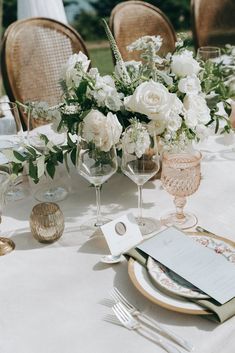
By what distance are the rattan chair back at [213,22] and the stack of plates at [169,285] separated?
1883 mm

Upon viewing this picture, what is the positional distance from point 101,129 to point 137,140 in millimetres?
81

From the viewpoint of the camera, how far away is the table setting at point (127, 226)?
803 mm

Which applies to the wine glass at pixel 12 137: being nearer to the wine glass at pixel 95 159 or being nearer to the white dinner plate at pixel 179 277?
the wine glass at pixel 95 159

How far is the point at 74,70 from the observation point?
1.17 m

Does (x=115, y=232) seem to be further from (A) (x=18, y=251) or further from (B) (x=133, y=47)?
(B) (x=133, y=47)

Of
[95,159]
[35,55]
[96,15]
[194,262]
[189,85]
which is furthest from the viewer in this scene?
[96,15]

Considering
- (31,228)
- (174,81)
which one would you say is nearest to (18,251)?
(31,228)

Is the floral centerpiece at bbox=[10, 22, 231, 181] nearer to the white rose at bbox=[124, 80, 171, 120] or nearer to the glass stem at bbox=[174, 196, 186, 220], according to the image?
the white rose at bbox=[124, 80, 171, 120]

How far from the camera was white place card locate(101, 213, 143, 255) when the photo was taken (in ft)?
3.21

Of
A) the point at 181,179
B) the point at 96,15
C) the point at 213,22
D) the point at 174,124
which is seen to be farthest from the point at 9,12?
the point at 181,179

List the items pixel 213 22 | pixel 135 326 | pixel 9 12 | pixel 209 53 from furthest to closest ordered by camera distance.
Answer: pixel 9 12 < pixel 213 22 < pixel 209 53 < pixel 135 326

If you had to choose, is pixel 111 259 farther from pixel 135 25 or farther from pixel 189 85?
pixel 135 25

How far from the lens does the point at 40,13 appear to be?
251 centimetres

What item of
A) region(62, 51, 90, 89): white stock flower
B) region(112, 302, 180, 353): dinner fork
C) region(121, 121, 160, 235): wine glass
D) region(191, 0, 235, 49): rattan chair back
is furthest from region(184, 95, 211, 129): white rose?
region(191, 0, 235, 49): rattan chair back
